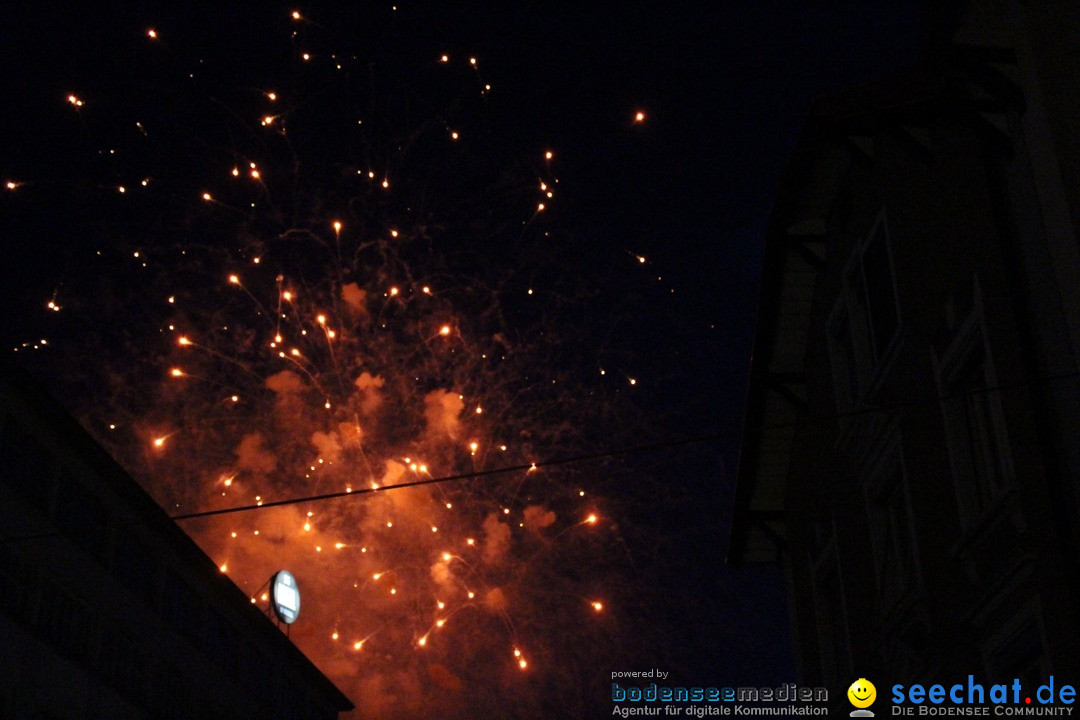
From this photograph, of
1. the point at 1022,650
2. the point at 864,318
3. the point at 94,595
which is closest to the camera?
the point at 1022,650

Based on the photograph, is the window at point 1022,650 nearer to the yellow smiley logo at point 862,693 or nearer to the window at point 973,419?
the window at point 973,419

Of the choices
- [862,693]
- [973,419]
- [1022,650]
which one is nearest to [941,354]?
[973,419]

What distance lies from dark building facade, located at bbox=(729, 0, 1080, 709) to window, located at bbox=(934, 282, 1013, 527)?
0.08 feet

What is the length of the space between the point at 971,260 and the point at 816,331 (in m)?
5.60

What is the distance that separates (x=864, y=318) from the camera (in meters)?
15.2

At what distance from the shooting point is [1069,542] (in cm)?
948

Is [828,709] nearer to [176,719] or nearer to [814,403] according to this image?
[814,403]

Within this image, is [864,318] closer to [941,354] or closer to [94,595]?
[941,354]

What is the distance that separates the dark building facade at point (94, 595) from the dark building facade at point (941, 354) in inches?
501

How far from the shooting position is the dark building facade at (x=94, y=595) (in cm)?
2122

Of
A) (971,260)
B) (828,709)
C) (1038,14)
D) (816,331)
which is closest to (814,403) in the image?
(816,331)

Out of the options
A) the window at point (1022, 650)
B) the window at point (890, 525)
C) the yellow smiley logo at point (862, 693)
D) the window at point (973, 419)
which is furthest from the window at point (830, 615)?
the window at point (1022, 650)

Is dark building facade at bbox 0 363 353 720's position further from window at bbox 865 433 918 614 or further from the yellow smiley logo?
window at bbox 865 433 918 614

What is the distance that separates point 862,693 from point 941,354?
187 inches
